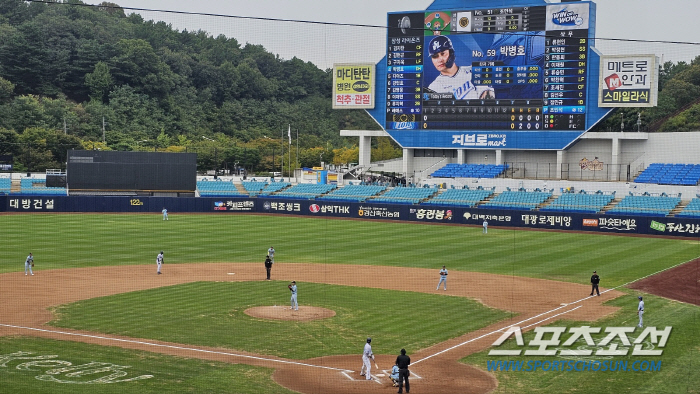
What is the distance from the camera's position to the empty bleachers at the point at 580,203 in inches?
2354

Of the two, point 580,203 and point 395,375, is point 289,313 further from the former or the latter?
point 580,203

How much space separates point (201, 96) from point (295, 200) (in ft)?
62.3

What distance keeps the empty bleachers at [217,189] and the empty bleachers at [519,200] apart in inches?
946

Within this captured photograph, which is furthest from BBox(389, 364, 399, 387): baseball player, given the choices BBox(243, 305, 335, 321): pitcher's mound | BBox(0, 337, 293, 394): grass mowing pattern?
BBox(243, 305, 335, 321): pitcher's mound

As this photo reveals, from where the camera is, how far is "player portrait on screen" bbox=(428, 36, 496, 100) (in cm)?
6719

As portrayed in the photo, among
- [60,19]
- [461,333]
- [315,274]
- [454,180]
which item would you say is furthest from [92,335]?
[60,19]

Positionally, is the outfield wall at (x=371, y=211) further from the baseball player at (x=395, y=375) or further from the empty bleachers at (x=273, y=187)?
the baseball player at (x=395, y=375)

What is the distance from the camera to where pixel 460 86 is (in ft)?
222

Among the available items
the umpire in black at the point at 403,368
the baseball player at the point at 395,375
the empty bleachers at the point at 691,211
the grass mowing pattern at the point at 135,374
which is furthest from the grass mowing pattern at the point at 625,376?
the empty bleachers at the point at 691,211

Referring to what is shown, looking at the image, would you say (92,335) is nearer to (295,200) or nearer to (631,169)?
(295,200)

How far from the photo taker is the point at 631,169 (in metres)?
68.4

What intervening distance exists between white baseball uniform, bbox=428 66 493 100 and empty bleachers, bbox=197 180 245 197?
68.9 ft

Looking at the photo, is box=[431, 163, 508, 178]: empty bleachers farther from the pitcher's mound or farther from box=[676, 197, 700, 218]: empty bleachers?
the pitcher's mound

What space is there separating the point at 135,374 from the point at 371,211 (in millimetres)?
46580
